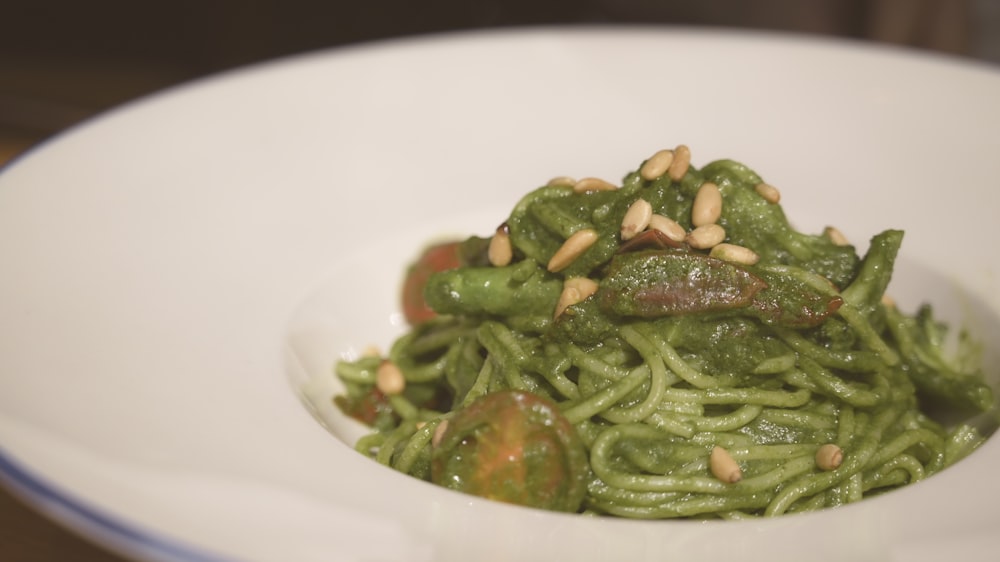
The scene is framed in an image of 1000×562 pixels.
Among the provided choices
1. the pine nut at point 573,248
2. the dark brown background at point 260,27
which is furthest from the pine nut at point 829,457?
the dark brown background at point 260,27

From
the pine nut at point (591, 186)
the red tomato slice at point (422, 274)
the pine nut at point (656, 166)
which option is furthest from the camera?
the red tomato slice at point (422, 274)

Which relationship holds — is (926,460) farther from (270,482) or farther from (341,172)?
(341,172)

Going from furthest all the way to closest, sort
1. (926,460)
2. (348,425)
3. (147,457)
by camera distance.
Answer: (348,425) → (926,460) → (147,457)

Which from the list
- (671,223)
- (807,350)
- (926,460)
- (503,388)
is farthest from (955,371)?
(503,388)

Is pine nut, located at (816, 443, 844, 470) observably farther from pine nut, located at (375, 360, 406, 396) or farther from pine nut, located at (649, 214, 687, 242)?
pine nut, located at (375, 360, 406, 396)

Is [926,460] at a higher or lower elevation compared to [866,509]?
lower

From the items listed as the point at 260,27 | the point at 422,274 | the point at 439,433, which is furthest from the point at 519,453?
the point at 260,27

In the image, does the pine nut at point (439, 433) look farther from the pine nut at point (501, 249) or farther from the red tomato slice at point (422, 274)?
the red tomato slice at point (422, 274)
